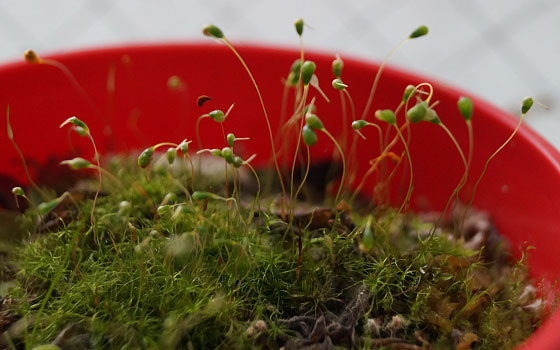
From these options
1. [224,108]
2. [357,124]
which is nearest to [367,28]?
[224,108]

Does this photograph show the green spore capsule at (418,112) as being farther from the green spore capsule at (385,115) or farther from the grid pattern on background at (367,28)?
the grid pattern on background at (367,28)

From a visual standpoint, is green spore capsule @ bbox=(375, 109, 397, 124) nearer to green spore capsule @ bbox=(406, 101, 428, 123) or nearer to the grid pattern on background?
green spore capsule @ bbox=(406, 101, 428, 123)

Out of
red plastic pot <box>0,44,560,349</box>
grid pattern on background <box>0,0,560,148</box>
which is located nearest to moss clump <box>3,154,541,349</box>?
red plastic pot <box>0,44,560,349</box>

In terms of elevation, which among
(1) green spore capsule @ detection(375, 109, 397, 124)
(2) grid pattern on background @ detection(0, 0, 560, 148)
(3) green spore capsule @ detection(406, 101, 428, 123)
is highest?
(3) green spore capsule @ detection(406, 101, 428, 123)

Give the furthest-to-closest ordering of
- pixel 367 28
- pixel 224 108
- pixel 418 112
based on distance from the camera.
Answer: pixel 367 28 → pixel 224 108 → pixel 418 112

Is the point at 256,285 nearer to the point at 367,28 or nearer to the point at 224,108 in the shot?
the point at 224,108

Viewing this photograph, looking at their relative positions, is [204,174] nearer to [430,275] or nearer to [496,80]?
[430,275]
